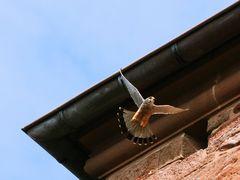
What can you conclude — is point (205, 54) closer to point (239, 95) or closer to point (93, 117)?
point (239, 95)

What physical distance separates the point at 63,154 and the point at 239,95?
1.02 meters

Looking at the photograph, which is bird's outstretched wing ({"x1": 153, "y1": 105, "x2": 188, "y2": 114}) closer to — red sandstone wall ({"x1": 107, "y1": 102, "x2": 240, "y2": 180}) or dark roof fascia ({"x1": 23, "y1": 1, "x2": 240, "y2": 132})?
red sandstone wall ({"x1": 107, "y1": 102, "x2": 240, "y2": 180})

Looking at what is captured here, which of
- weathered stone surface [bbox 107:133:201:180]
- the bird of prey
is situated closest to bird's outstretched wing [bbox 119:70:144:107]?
the bird of prey

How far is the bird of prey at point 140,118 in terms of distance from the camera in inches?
167

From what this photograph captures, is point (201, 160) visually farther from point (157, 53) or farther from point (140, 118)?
point (157, 53)

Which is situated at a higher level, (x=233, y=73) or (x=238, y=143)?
(x=233, y=73)

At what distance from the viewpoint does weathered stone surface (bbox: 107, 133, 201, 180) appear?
4312mm

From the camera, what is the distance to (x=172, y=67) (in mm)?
4477

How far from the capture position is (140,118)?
4.26 meters

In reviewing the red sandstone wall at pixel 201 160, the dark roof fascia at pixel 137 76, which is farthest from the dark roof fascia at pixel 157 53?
the red sandstone wall at pixel 201 160

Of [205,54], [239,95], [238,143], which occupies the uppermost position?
[205,54]

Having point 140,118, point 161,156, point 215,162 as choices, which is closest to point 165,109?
point 140,118

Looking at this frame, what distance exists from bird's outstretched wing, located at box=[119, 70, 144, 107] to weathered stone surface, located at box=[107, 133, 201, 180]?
0.88 feet

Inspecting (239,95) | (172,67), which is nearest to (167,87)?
(172,67)
